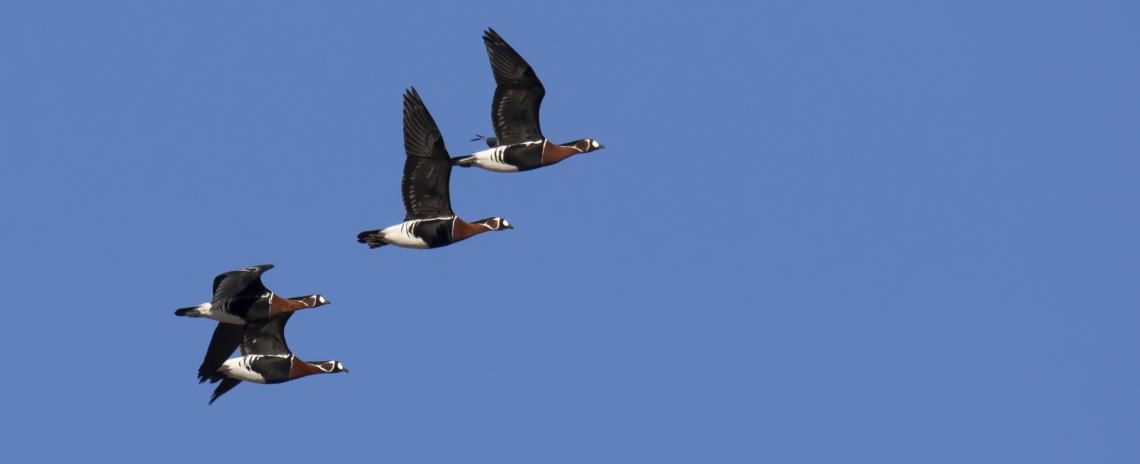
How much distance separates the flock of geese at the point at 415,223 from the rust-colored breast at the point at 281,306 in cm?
3

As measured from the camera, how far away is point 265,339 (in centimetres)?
5850

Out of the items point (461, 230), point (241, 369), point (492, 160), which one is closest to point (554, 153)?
point (492, 160)

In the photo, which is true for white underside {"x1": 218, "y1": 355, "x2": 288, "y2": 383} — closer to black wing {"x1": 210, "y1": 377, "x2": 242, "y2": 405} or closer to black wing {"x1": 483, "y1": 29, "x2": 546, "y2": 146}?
black wing {"x1": 210, "y1": 377, "x2": 242, "y2": 405}

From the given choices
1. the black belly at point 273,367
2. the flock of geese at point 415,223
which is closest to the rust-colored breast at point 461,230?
the flock of geese at point 415,223

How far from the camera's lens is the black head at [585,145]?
61.3 m

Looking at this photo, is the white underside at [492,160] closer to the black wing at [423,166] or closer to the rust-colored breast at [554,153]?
the rust-colored breast at [554,153]

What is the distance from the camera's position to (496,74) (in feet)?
198

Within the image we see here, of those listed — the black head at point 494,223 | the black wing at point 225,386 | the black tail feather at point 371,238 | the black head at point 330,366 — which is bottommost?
the black wing at point 225,386

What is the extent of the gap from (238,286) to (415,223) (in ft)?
16.4

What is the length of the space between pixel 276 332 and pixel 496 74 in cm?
916

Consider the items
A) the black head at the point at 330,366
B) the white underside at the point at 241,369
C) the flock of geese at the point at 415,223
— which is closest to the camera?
the flock of geese at the point at 415,223

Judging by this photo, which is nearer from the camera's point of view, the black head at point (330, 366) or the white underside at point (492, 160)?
the black head at point (330, 366)

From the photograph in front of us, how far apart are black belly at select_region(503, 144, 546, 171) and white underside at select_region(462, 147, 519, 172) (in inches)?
4.6

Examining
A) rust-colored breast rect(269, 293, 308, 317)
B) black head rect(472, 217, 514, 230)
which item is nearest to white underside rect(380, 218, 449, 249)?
black head rect(472, 217, 514, 230)
